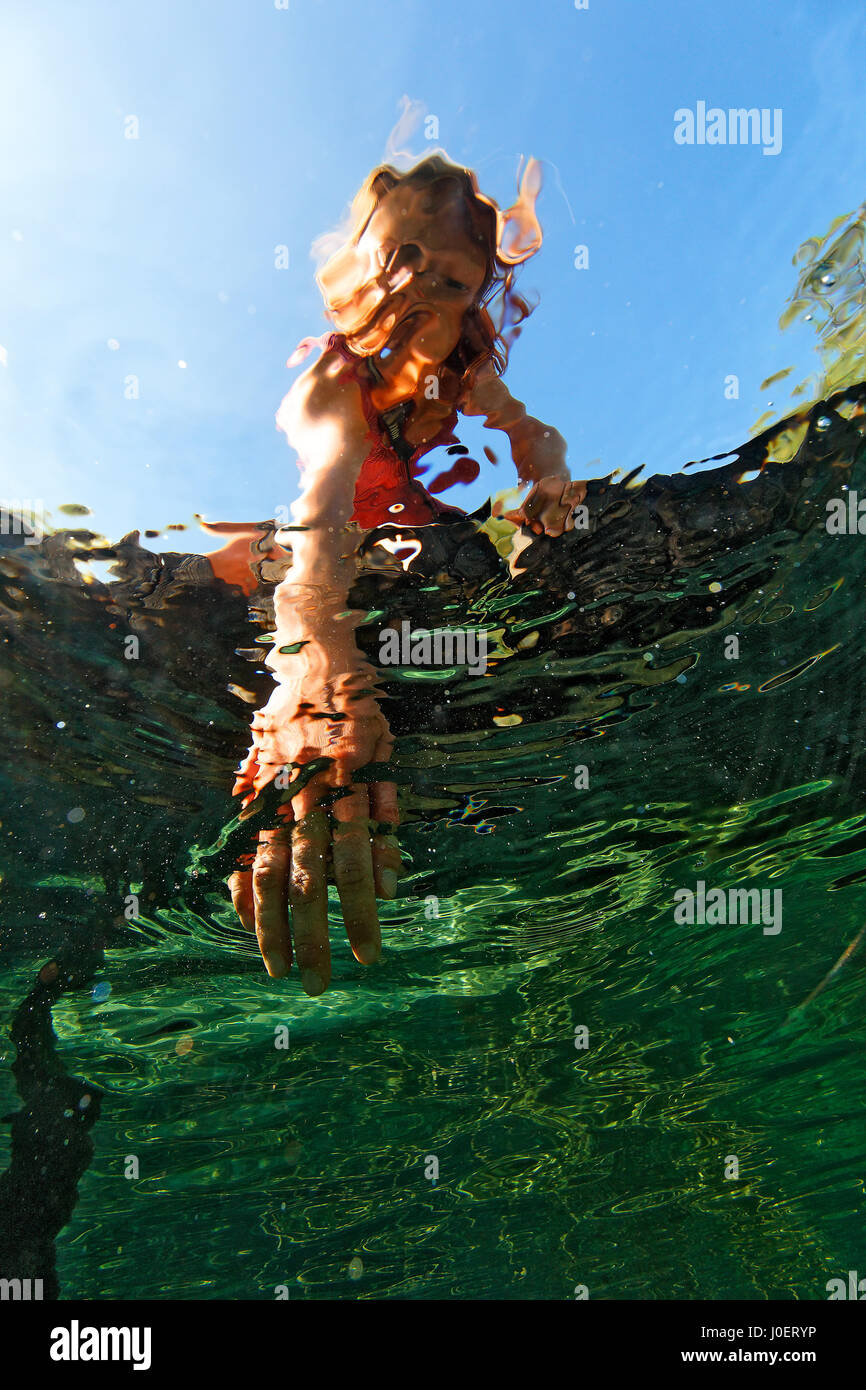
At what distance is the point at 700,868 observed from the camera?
11.6m

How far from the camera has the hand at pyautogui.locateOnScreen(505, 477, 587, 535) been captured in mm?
5648

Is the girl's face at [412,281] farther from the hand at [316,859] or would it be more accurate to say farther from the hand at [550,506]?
Result: the hand at [316,859]

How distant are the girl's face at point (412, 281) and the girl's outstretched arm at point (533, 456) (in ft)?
1.25

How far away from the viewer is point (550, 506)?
5855mm

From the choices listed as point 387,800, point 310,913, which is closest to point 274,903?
point 310,913

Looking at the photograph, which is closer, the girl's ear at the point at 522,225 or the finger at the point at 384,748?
the girl's ear at the point at 522,225

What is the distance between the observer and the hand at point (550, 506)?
5.65m

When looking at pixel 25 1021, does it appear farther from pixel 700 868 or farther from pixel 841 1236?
Answer: pixel 841 1236

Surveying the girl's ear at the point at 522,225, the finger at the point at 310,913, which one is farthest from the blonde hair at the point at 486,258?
the finger at the point at 310,913

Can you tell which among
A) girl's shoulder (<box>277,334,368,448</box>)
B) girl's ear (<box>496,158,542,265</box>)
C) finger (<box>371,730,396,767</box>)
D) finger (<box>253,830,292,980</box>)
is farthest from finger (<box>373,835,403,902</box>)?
girl's ear (<box>496,158,542,265</box>)

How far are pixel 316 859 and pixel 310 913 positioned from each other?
342 millimetres

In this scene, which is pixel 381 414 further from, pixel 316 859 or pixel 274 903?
pixel 274 903

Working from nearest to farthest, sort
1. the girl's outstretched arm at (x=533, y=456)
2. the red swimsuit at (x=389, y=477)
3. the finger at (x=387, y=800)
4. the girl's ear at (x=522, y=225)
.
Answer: the girl's ear at (x=522, y=225), the girl's outstretched arm at (x=533, y=456), the red swimsuit at (x=389, y=477), the finger at (x=387, y=800)
